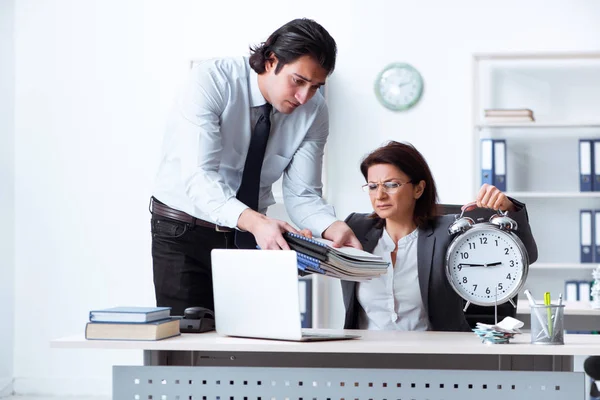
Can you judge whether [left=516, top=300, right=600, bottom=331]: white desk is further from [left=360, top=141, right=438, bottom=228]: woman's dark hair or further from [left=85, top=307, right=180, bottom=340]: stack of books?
[left=85, top=307, right=180, bottom=340]: stack of books

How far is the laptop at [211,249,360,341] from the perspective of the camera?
67.2 inches

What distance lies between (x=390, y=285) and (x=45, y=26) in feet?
11.0

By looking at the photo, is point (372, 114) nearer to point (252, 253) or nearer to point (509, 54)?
point (509, 54)

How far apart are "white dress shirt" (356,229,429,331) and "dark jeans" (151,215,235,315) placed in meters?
0.47

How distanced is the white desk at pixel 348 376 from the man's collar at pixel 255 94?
0.77 m

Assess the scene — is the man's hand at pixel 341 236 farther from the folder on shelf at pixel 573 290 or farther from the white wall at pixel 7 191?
the white wall at pixel 7 191

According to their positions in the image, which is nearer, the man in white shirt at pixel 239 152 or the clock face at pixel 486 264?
the clock face at pixel 486 264

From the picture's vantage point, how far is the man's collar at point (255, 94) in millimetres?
2330

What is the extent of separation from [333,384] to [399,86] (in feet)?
10.4

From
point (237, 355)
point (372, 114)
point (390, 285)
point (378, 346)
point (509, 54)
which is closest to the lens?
point (378, 346)

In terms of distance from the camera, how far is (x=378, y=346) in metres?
1.68

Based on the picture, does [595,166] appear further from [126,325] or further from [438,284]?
[126,325]

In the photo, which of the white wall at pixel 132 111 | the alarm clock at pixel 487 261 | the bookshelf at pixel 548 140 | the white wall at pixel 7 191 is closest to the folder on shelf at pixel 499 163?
the bookshelf at pixel 548 140

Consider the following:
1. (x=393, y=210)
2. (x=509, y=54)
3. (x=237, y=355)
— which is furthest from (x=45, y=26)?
(x=237, y=355)
